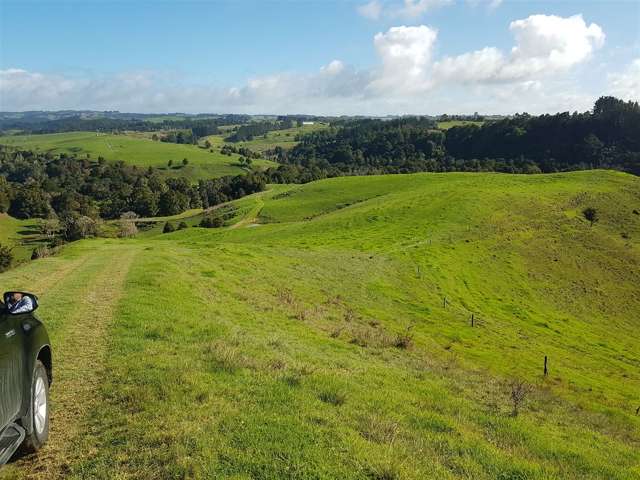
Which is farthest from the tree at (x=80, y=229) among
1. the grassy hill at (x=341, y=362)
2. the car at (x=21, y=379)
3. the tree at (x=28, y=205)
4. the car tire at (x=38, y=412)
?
the car at (x=21, y=379)

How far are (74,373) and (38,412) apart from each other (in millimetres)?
4005

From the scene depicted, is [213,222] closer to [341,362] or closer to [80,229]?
[80,229]

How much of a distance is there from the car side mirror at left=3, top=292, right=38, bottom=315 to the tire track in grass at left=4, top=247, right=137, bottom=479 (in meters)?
2.61

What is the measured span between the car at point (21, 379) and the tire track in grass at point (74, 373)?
0.35 meters

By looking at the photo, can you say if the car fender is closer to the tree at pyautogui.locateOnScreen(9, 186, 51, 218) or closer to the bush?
the bush

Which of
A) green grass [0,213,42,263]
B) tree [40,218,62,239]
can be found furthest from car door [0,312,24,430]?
tree [40,218,62,239]

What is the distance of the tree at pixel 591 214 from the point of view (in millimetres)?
74062

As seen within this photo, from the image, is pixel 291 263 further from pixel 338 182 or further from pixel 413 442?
pixel 338 182

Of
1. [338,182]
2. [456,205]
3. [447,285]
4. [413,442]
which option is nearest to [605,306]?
[447,285]

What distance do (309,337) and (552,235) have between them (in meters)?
59.0

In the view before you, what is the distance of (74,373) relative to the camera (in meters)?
12.0

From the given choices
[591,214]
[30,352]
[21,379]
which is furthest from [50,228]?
[21,379]

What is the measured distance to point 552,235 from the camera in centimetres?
6838

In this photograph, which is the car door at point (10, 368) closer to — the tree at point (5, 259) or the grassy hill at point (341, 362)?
the grassy hill at point (341, 362)
